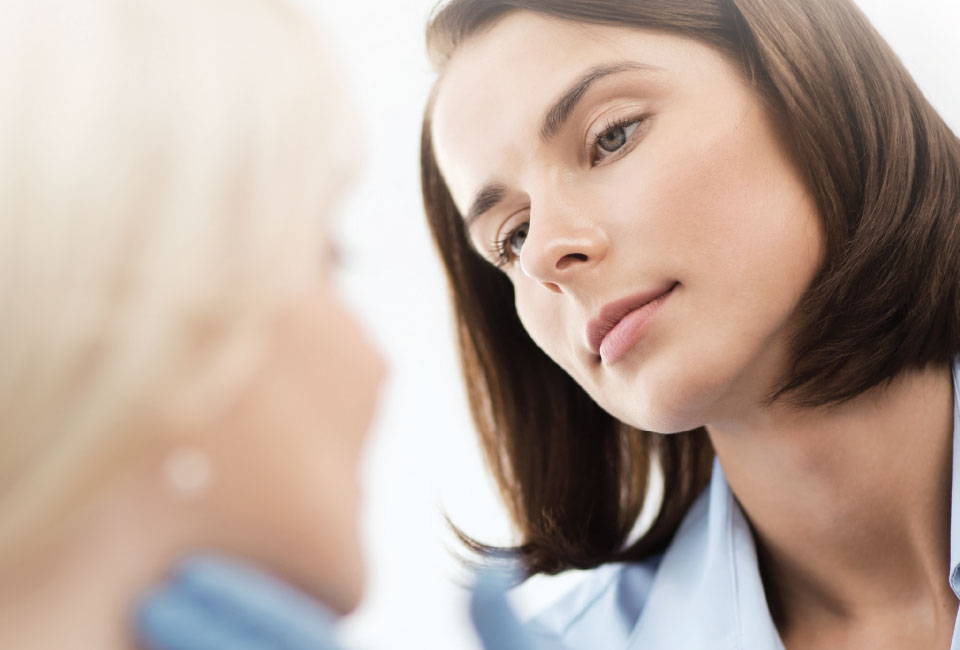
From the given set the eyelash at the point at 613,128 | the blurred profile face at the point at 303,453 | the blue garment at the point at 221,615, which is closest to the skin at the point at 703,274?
the eyelash at the point at 613,128

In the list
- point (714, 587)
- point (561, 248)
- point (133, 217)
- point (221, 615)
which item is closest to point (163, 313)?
point (133, 217)

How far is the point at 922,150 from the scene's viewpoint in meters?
0.69

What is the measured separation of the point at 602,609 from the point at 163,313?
1.80 ft

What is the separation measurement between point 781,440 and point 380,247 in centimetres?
36

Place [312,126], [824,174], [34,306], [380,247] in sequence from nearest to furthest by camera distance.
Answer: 1. [34,306]
2. [312,126]
3. [824,174]
4. [380,247]

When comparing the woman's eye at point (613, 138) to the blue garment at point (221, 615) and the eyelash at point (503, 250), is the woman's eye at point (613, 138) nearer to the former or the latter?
the eyelash at point (503, 250)

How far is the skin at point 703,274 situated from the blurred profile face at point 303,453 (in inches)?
6.2

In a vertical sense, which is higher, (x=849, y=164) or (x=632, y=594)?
(x=849, y=164)

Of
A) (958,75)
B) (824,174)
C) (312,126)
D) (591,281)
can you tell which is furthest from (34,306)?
(958,75)

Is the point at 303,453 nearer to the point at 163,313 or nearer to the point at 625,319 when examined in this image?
the point at 163,313

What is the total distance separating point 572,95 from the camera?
63cm

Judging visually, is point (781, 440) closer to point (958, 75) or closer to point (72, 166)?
point (958, 75)

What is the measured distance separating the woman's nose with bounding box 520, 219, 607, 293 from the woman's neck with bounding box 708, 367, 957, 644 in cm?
18

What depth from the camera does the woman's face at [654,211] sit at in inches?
23.9
